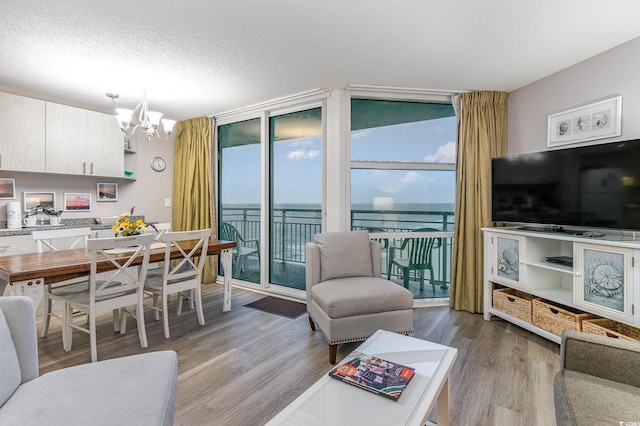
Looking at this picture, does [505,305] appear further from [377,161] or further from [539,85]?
[539,85]

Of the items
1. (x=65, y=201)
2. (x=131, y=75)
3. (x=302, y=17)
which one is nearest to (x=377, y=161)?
(x=302, y=17)

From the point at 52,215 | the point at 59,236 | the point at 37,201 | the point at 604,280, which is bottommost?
the point at 604,280

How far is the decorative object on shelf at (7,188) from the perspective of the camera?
3.27 metres

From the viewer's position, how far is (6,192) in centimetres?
330

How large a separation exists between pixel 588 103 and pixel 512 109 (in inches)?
29.2

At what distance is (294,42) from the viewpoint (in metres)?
2.38

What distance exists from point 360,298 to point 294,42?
→ 78.5 inches

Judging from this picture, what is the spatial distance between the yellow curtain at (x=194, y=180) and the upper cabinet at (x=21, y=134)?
158 centimetres

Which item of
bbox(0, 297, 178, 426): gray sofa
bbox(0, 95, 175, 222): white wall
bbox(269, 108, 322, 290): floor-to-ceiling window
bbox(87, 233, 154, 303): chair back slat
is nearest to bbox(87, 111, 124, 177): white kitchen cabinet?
bbox(0, 95, 175, 222): white wall

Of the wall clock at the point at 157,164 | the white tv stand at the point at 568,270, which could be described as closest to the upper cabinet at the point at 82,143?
the wall clock at the point at 157,164

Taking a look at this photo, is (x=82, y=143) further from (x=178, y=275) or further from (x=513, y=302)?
(x=513, y=302)

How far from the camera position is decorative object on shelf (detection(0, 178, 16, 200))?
327 cm

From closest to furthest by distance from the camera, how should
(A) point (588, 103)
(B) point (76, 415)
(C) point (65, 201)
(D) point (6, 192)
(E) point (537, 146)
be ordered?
(B) point (76, 415) → (A) point (588, 103) → (E) point (537, 146) → (D) point (6, 192) → (C) point (65, 201)

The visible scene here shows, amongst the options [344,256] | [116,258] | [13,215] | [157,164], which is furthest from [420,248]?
[13,215]
